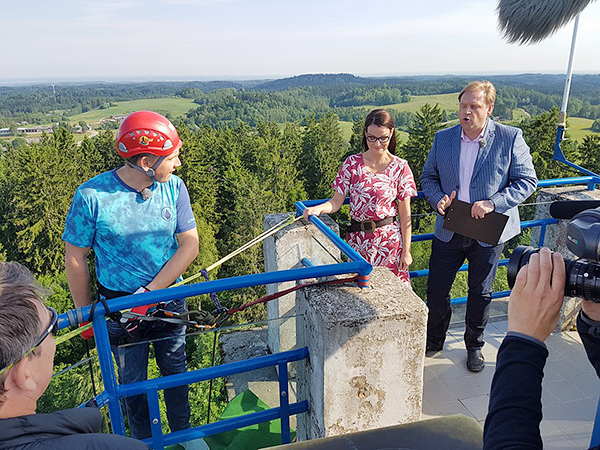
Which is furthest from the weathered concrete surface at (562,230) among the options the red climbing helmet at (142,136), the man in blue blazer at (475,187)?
the red climbing helmet at (142,136)

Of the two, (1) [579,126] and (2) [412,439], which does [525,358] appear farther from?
(1) [579,126]

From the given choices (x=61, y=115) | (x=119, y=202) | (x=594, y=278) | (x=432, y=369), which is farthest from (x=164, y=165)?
(x=61, y=115)

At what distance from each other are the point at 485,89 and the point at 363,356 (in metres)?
2.04

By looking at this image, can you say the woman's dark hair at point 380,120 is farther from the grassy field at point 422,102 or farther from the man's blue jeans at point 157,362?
the grassy field at point 422,102

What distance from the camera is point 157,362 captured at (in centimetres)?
247

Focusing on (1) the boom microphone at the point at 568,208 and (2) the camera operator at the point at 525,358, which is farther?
(1) the boom microphone at the point at 568,208

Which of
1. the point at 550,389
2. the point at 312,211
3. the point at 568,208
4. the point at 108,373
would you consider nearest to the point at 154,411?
the point at 108,373

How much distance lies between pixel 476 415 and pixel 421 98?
381ft

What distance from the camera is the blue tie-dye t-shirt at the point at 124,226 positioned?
7.20 ft

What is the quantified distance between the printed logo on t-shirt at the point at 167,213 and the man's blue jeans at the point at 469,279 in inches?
72.6

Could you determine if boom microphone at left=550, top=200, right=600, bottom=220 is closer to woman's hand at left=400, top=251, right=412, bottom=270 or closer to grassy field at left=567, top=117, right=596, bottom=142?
woman's hand at left=400, top=251, right=412, bottom=270

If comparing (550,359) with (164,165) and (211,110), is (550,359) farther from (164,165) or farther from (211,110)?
(211,110)

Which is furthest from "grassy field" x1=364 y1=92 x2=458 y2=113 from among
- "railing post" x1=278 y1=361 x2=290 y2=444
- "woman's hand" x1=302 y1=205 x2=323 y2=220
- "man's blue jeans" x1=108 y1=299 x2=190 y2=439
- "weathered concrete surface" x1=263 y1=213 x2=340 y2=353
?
"railing post" x1=278 y1=361 x2=290 y2=444

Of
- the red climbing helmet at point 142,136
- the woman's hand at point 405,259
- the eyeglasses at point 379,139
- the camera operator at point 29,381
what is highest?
the red climbing helmet at point 142,136
